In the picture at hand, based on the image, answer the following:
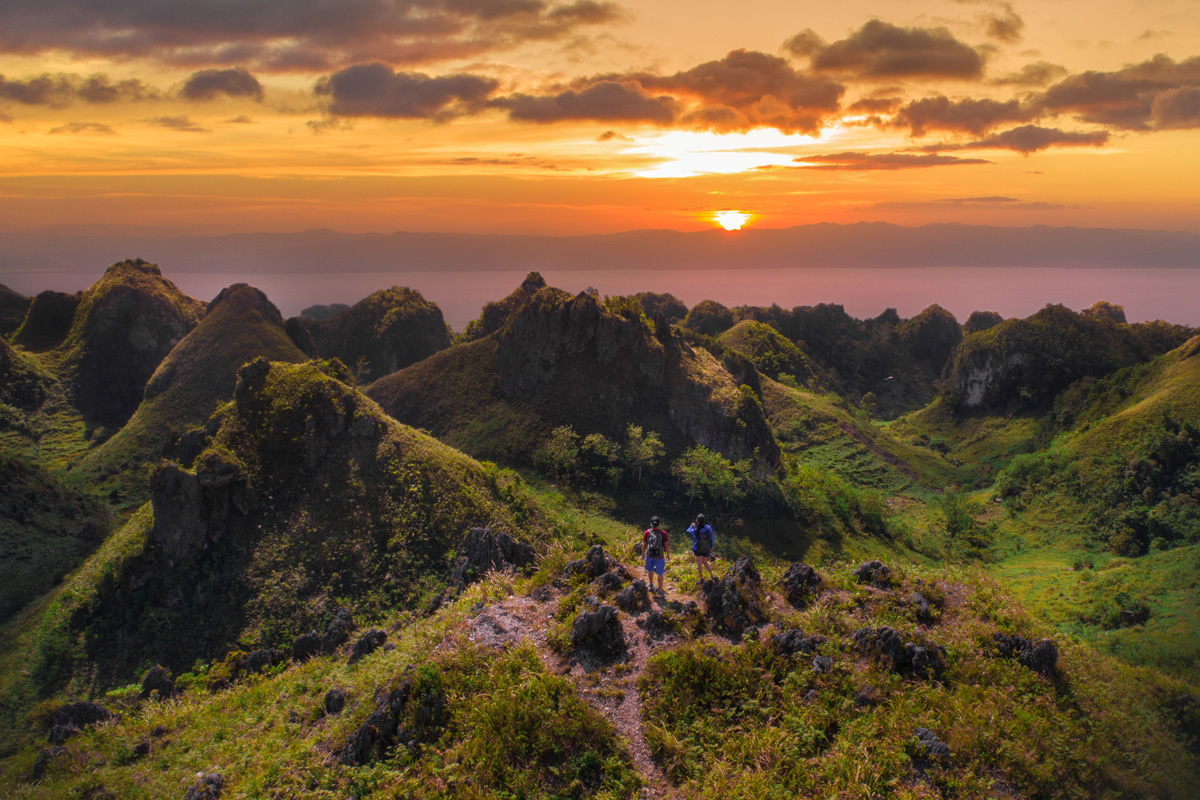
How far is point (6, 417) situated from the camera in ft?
252

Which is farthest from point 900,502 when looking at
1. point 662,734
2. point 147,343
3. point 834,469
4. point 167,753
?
point 147,343

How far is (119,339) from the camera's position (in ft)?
311

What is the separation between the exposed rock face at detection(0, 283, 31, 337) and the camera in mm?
100850

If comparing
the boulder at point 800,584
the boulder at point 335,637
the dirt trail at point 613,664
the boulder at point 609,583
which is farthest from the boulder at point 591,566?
the boulder at point 335,637

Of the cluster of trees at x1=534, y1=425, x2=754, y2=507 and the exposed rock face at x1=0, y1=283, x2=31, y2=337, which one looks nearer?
the cluster of trees at x1=534, y1=425, x2=754, y2=507

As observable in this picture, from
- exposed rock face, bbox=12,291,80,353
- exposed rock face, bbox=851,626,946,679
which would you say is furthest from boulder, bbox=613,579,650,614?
exposed rock face, bbox=12,291,80,353

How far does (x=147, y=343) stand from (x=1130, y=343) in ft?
549

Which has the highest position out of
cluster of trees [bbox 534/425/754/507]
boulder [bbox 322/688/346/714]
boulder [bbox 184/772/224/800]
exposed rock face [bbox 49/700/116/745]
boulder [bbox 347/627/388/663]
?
boulder [bbox 322/688/346/714]

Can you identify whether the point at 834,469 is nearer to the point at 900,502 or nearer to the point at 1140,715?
the point at 900,502

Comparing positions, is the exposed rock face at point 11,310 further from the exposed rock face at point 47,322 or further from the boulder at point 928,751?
the boulder at point 928,751

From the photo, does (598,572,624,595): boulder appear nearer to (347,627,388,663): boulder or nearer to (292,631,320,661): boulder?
(347,627,388,663): boulder

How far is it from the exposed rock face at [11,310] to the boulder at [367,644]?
116355mm

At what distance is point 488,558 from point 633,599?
30.4ft

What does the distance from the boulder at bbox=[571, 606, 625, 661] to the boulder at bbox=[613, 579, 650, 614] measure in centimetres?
158
